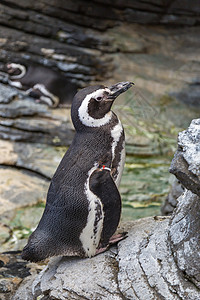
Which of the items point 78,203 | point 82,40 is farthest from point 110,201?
point 82,40

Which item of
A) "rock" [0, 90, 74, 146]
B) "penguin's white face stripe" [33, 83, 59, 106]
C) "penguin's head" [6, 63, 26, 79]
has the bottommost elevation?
"rock" [0, 90, 74, 146]

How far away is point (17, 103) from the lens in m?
5.88

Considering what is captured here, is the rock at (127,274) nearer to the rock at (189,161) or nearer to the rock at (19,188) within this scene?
the rock at (189,161)

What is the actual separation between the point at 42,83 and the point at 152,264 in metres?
4.48

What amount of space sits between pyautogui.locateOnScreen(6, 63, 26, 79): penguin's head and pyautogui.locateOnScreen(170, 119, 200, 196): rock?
470cm

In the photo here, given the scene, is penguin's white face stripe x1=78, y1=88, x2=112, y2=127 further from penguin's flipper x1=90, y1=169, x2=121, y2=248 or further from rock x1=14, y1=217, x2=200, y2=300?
rock x1=14, y1=217, x2=200, y2=300

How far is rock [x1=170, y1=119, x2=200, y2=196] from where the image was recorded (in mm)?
1784

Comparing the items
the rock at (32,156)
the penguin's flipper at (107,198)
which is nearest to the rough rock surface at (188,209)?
the penguin's flipper at (107,198)

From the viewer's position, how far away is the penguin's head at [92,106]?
2.51m

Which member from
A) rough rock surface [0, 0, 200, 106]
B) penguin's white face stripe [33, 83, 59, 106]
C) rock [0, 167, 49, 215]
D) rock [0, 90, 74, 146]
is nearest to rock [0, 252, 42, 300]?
rock [0, 167, 49, 215]

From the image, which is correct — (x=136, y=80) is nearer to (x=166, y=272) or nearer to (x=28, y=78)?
(x=28, y=78)

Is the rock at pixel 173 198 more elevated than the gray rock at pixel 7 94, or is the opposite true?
the rock at pixel 173 198

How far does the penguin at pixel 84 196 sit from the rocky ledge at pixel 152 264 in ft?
0.44

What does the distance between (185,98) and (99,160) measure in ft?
14.6
